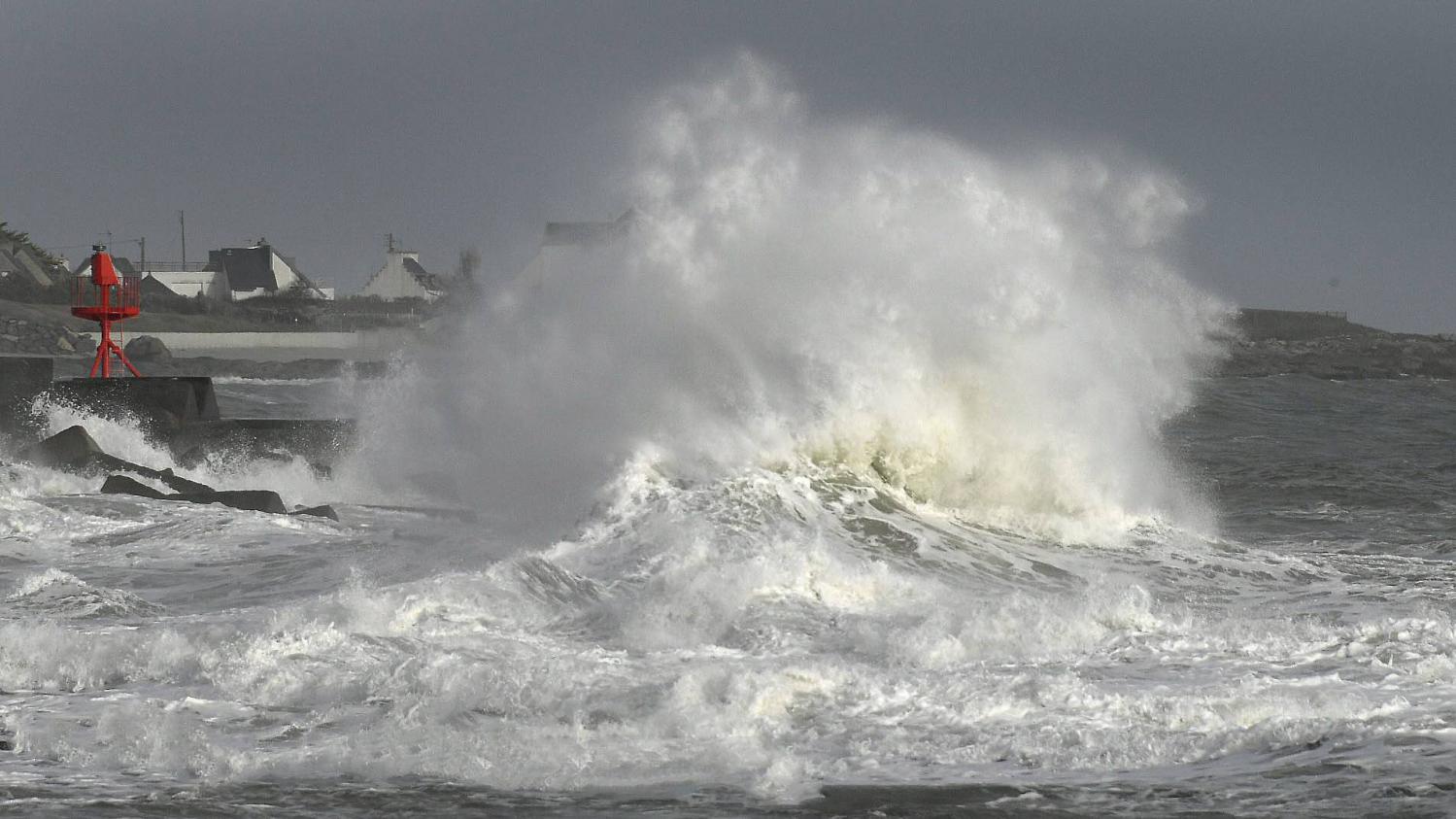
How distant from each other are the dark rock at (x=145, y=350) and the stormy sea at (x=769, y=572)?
24.1 m

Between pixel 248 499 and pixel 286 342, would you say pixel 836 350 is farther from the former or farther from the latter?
pixel 286 342

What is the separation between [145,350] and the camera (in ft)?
124

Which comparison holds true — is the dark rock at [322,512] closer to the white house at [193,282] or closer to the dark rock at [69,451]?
the dark rock at [69,451]

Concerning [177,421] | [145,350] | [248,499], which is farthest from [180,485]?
[145,350]

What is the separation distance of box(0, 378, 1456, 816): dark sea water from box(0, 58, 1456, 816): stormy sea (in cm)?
2

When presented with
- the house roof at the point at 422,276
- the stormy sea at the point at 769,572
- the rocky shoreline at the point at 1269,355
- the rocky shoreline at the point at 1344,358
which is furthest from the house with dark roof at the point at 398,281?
the stormy sea at the point at 769,572

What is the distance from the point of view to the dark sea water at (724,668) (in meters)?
4.75

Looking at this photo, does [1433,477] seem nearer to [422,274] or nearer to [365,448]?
[365,448]

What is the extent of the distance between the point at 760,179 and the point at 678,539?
4457 mm

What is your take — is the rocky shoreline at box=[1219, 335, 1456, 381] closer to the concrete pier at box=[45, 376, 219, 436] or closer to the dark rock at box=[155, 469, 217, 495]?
the concrete pier at box=[45, 376, 219, 436]

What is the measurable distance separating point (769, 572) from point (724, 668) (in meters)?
1.55

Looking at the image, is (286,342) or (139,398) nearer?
(139,398)

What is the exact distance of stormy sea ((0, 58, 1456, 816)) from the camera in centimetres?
494

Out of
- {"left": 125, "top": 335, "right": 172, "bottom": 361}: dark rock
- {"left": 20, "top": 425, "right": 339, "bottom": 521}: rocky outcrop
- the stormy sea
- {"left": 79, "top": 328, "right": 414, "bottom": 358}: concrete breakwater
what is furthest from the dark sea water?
{"left": 79, "top": 328, "right": 414, "bottom": 358}: concrete breakwater
